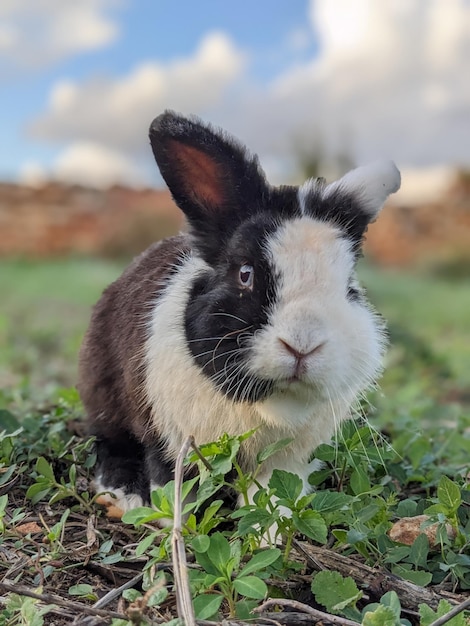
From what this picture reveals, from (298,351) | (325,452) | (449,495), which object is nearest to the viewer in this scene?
(298,351)

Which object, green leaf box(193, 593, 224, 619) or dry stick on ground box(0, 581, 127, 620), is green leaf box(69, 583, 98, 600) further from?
green leaf box(193, 593, 224, 619)

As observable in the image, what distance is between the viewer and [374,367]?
305cm

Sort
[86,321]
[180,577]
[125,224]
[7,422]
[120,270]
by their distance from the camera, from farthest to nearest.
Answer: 1. [125,224]
2. [120,270]
3. [86,321]
4. [7,422]
5. [180,577]

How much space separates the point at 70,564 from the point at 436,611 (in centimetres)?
130

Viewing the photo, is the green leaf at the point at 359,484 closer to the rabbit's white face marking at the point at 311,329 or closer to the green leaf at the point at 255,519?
the rabbit's white face marking at the point at 311,329

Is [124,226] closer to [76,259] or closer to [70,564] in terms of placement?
[76,259]

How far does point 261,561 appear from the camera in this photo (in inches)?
88.0

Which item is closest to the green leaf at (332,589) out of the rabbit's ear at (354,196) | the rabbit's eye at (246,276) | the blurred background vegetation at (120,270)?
the rabbit's eye at (246,276)

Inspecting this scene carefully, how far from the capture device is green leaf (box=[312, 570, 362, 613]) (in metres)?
2.35

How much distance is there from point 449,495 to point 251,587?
0.95 m

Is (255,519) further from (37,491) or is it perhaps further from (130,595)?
(37,491)

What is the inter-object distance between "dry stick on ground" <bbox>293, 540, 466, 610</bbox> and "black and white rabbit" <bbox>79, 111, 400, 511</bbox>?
0.50 metres

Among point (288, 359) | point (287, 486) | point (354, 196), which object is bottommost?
point (287, 486)

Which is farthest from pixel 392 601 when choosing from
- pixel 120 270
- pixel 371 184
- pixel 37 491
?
pixel 120 270
